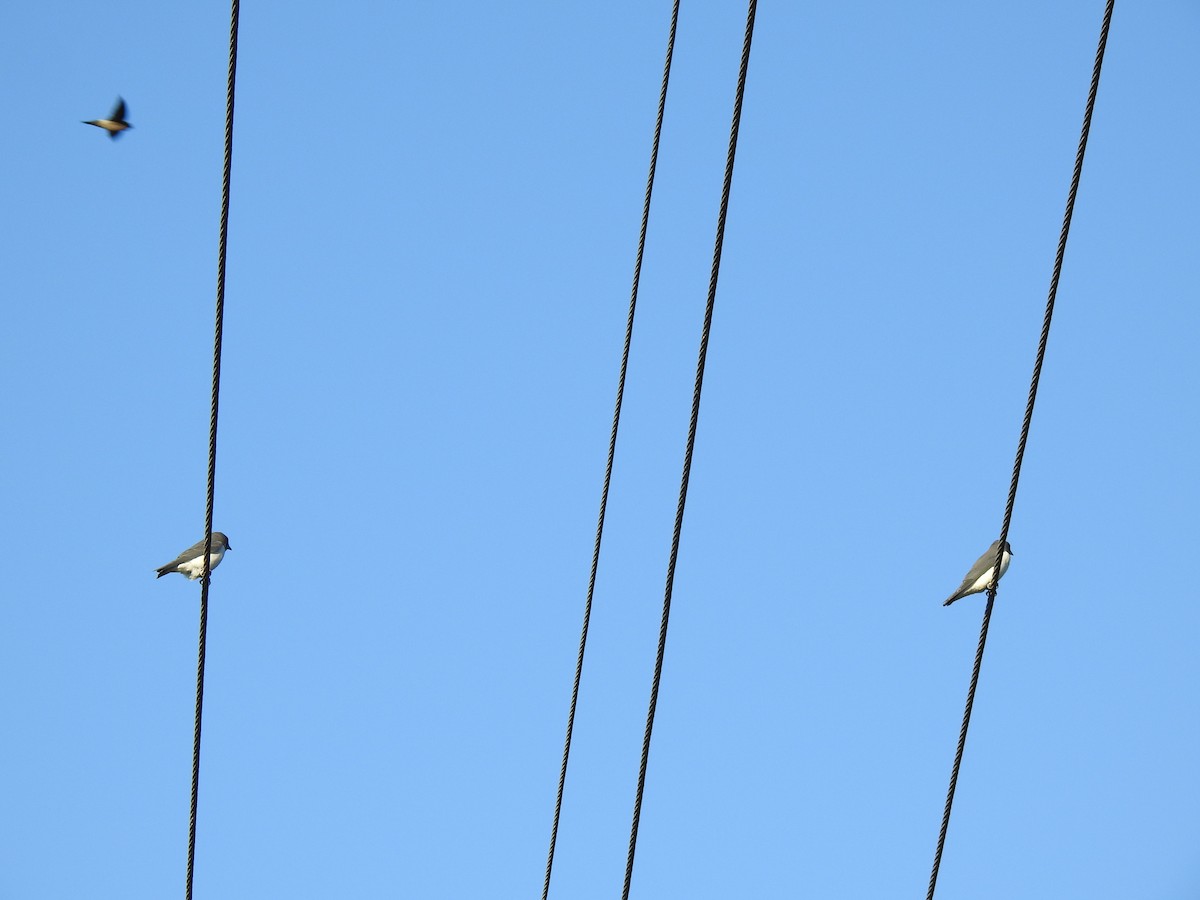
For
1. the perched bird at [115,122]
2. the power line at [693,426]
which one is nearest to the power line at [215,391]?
the power line at [693,426]

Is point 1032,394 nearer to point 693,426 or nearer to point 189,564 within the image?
point 693,426

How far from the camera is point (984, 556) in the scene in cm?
1478

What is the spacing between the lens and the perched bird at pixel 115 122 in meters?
14.7

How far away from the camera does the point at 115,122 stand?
14.9 m

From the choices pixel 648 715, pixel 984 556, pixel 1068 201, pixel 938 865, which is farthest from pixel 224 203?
pixel 984 556

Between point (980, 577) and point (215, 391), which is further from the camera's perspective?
point (980, 577)

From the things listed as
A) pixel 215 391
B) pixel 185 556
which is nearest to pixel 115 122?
pixel 185 556

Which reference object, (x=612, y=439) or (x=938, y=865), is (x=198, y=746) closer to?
(x=612, y=439)

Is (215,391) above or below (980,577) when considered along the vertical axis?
above

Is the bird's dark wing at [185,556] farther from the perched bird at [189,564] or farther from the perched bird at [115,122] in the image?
the perched bird at [115,122]

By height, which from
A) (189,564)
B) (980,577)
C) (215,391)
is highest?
(215,391)

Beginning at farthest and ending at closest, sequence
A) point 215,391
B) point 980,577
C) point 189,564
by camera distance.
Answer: point 189,564 → point 980,577 → point 215,391

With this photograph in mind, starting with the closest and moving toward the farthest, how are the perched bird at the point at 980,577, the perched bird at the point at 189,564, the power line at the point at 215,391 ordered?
the power line at the point at 215,391 < the perched bird at the point at 980,577 < the perched bird at the point at 189,564

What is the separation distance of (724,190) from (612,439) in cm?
197
